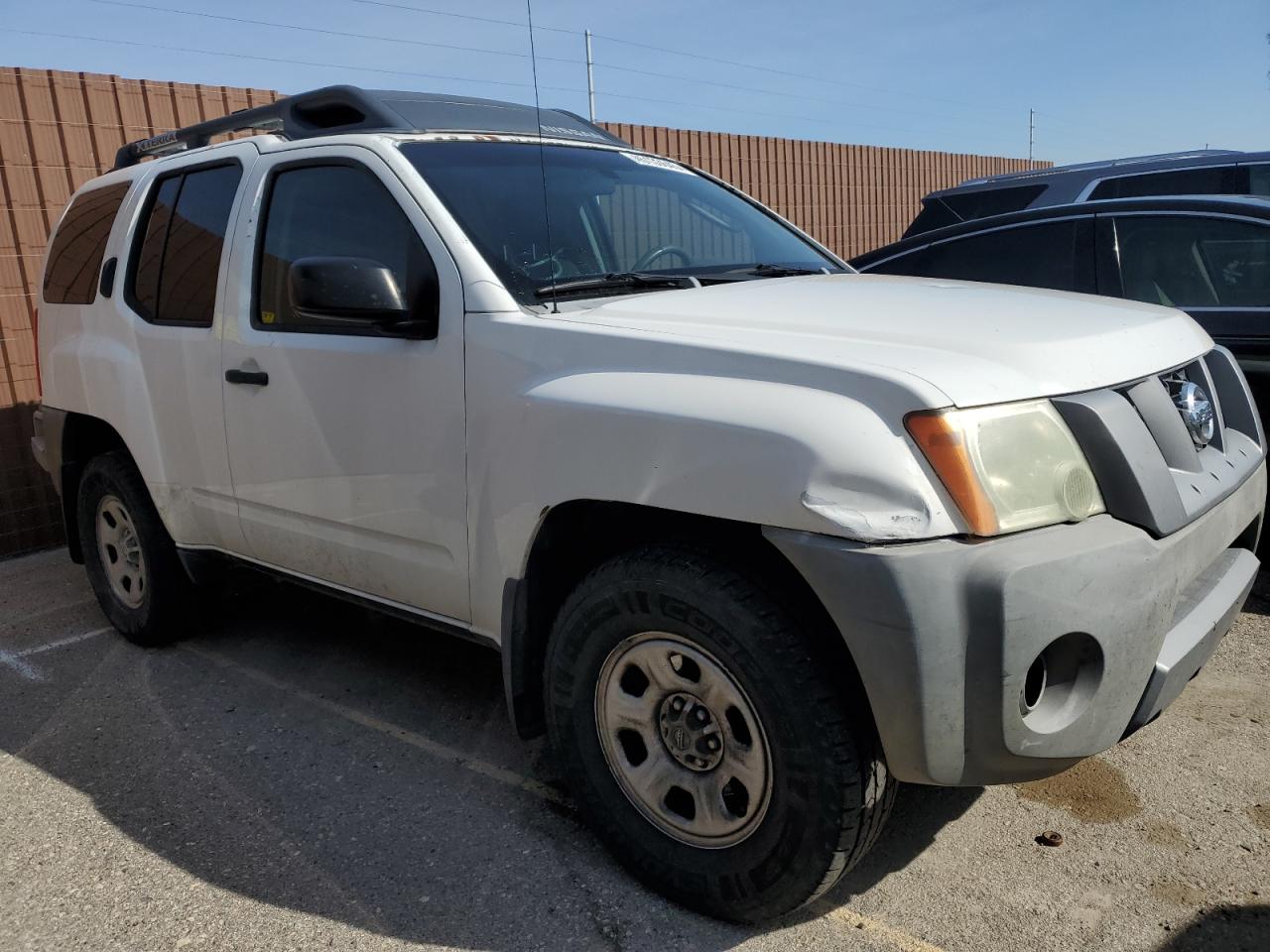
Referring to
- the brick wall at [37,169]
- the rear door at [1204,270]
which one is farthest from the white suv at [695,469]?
the brick wall at [37,169]

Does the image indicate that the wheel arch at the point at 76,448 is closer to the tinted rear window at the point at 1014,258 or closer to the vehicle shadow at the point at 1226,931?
the tinted rear window at the point at 1014,258

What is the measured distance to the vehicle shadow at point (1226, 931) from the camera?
2289mm

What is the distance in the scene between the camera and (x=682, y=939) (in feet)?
7.90

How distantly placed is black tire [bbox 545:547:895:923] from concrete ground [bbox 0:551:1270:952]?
0.48 ft

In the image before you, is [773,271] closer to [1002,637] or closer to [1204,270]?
[1002,637]

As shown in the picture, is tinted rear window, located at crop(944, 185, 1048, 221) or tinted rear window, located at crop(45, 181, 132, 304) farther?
tinted rear window, located at crop(944, 185, 1048, 221)

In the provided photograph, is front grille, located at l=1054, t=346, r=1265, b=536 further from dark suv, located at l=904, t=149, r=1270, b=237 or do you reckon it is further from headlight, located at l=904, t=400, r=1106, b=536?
dark suv, located at l=904, t=149, r=1270, b=237

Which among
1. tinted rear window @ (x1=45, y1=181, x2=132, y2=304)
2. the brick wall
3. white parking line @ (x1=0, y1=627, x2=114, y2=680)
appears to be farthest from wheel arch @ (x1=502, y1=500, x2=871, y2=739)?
the brick wall

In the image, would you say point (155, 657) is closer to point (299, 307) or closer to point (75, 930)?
point (75, 930)

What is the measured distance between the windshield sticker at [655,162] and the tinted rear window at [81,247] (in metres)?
2.22

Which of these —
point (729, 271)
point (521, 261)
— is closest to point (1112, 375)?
point (729, 271)

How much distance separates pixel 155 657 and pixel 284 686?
77 centimetres

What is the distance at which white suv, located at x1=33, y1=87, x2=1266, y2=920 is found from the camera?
2033 mm

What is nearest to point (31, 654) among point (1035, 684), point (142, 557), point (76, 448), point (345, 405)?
point (142, 557)
